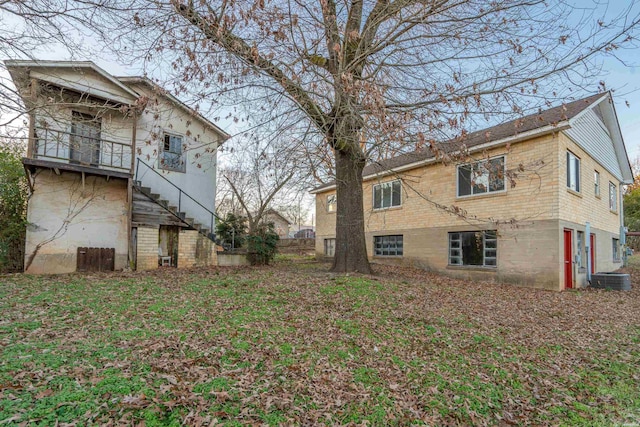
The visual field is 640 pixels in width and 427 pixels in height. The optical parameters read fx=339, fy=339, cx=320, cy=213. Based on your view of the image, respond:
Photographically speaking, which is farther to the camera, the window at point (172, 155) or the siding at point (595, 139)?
the window at point (172, 155)

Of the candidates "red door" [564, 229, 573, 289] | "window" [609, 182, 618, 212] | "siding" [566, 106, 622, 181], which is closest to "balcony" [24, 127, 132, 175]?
"red door" [564, 229, 573, 289]

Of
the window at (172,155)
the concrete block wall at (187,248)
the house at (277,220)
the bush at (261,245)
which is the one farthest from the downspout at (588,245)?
the window at (172,155)

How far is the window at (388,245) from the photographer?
15484 millimetres

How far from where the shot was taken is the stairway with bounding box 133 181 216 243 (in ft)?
37.0

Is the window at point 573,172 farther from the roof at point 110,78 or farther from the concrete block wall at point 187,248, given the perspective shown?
the concrete block wall at point 187,248

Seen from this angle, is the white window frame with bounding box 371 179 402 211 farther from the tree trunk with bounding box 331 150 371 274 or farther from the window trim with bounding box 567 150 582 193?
the tree trunk with bounding box 331 150 371 274

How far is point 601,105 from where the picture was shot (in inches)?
518

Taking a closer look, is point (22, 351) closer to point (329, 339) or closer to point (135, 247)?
point (329, 339)

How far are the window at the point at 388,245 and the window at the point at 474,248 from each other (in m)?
2.69

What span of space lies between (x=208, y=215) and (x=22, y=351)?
1051 cm

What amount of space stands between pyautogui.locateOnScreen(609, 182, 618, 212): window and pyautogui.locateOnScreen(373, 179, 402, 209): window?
30.6 feet

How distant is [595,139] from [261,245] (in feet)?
44.2

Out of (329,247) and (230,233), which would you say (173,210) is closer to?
(230,233)

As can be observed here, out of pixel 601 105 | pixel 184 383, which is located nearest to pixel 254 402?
pixel 184 383
